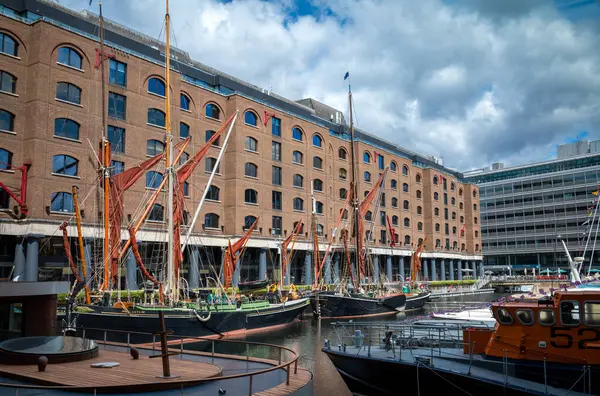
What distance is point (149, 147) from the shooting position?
56125mm

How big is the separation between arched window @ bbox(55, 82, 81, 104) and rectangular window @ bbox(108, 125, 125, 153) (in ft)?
13.1

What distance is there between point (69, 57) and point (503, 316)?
4423 cm

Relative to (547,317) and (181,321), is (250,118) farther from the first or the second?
(547,317)

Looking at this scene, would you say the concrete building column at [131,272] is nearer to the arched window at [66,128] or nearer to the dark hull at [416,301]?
the arched window at [66,128]

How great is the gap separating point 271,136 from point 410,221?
1579 inches

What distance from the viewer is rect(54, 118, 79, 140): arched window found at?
158 ft

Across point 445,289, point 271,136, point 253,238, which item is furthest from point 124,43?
point 445,289

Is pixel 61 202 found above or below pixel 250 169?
below

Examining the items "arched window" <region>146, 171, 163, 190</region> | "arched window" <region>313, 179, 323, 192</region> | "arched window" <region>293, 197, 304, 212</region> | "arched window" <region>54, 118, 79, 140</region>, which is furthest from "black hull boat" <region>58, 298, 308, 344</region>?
"arched window" <region>313, 179, 323, 192</region>

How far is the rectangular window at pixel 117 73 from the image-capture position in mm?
52844

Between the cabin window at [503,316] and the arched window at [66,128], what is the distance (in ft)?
134

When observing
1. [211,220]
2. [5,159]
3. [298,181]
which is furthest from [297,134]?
[5,159]

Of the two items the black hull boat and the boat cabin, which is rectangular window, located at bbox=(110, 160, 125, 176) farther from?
the boat cabin

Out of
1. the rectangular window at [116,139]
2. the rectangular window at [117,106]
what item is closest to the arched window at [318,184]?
the rectangular window at [116,139]
